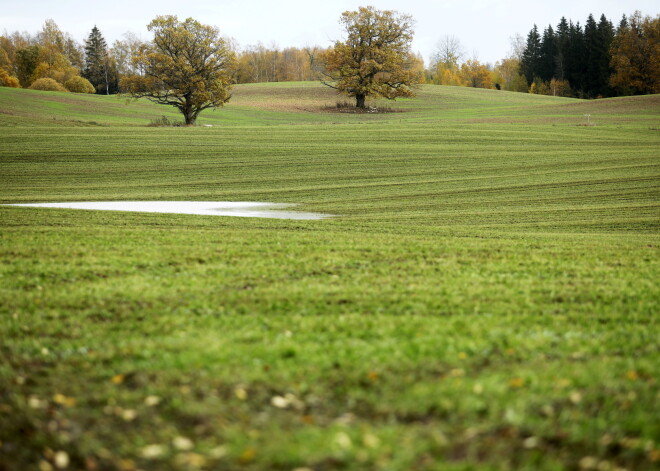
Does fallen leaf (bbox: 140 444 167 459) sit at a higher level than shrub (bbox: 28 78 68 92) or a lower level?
lower

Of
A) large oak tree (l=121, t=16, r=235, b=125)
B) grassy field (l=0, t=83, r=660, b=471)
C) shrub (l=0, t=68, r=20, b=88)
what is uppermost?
shrub (l=0, t=68, r=20, b=88)

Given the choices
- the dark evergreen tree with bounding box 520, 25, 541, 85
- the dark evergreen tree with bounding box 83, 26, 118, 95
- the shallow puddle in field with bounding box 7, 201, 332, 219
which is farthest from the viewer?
the dark evergreen tree with bounding box 520, 25, 541, 85

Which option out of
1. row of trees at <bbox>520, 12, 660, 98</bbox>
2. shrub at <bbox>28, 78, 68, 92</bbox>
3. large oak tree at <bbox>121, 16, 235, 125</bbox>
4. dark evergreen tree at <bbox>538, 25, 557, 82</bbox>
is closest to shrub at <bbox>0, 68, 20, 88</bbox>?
shrub at <bbox>28, 78, 68, 92</bbox>

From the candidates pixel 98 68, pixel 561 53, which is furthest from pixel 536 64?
pixel 98 68

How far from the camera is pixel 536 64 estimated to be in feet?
381

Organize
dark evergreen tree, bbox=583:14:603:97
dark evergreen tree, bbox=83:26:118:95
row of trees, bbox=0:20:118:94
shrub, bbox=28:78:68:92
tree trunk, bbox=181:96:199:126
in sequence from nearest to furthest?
1. tree trunk, bbox=181:96:199:126
2. shrub, bbox=28:78:68:92
3. row of trees, bbox=0:20:118:94
4. dark evergreen tree, bbox=583:14:603:97
5. dark evergreen tree, bbox=83:26:118:95

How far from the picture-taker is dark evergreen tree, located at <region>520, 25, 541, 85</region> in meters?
116

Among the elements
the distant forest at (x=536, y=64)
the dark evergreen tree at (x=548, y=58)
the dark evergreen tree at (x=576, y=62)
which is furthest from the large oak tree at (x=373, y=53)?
the dark evergreen tree at (x=548, y=58)

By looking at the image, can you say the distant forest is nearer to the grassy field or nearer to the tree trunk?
the tree trunk

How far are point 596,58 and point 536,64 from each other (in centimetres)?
1900

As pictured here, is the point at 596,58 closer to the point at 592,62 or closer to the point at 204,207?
the point at 592,62

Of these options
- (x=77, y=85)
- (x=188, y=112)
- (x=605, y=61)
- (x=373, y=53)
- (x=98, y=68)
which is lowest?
(x=188, y=112)

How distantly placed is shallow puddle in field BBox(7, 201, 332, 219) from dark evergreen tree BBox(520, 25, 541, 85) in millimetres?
102090

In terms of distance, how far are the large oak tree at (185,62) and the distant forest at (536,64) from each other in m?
15.9
